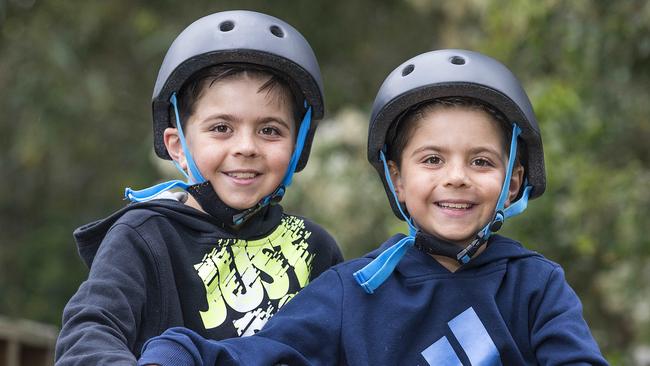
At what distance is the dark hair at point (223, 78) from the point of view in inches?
178

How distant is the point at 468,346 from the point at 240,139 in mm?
1143

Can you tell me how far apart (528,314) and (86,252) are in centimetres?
158

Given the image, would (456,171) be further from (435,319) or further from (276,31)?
(276,31)

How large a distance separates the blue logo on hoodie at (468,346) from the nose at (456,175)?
0.44 m

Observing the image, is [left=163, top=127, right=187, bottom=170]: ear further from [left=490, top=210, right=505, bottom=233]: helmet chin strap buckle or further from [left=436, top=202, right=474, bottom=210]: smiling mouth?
[left=490, top=210, right=505, bottom=233]: helmet chin strap buckle

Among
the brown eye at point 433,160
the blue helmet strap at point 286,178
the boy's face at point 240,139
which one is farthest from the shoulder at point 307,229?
the brown eye at point 433,160

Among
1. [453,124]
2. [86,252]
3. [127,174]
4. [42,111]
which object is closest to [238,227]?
[86,252]

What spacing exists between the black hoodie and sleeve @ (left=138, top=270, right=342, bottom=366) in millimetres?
240

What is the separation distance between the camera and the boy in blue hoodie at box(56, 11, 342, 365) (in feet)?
14.0

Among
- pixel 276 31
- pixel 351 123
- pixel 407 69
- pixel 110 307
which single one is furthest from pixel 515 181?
pixel 351 123

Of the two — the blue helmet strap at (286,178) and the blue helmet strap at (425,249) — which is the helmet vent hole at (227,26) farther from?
the blue helmet strap at (425,249)

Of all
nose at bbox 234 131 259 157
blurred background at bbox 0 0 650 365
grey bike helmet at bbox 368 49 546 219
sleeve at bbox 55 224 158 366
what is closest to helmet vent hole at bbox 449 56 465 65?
grey bike helmet at bbox 368 49 546 219

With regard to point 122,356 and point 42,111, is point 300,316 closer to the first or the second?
point 122,356

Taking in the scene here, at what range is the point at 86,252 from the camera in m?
4.33
